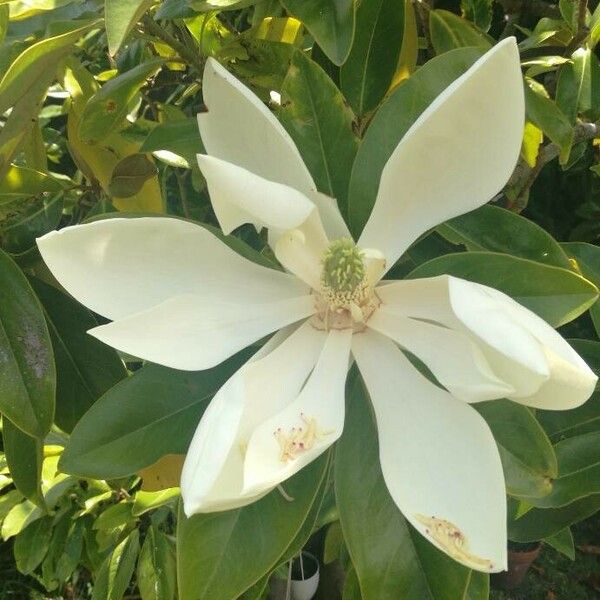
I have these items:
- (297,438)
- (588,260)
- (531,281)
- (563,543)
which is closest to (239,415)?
(297,438)

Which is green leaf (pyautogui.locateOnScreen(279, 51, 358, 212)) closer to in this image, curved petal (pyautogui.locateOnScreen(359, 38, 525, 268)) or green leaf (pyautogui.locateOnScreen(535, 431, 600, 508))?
curved petal (pyautogui.locateOnScreen(359, 38, 525, 268))

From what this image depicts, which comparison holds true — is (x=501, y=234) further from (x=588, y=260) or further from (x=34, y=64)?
(x=34, y=64)

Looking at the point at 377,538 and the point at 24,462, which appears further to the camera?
the point at 24,462

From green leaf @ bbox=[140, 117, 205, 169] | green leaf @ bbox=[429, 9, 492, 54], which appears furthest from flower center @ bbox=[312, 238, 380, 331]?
green leaf @ bbox=[429, 9, 492, 54]

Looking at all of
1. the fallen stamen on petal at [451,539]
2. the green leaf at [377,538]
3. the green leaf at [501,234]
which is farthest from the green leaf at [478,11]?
the fallen stamen on petal at [451,539]

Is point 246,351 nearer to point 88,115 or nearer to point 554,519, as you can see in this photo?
point 88,115

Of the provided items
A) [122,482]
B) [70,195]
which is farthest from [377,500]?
[122,482]

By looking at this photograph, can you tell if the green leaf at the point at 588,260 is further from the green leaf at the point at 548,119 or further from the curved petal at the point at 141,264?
the curved petal at the point at 141,264
